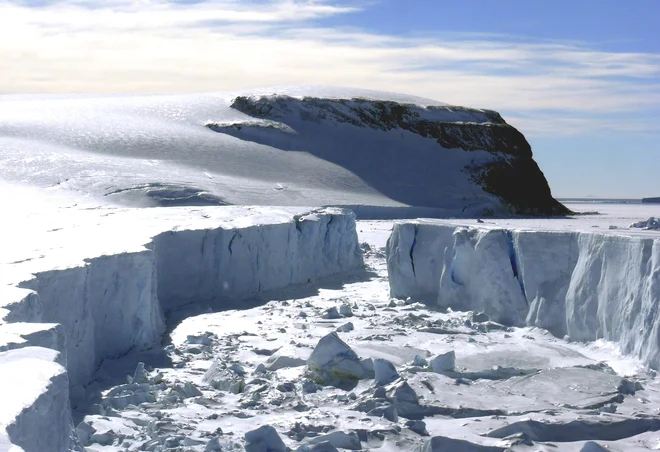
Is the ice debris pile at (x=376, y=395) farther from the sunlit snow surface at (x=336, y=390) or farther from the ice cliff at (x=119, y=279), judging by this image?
the ice cliff at (x=119, y=279)

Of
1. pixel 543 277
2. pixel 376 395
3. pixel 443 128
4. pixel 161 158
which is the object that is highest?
pixel 443 128

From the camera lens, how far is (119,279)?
8758 millimetres

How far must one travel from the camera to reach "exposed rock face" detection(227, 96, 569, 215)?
139ft

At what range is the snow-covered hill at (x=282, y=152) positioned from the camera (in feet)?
98.1

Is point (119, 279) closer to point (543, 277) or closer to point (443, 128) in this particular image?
point (543, 277)

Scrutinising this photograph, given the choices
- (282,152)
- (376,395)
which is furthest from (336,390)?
(282,152)

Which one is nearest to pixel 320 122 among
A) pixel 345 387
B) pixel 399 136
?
pixel 399 136

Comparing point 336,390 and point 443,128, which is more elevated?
point 443,128

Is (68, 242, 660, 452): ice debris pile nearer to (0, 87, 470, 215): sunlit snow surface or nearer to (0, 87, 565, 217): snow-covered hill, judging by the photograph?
(0, 87, 565, 217): snow-covered hill

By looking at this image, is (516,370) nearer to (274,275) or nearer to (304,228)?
(274,275)

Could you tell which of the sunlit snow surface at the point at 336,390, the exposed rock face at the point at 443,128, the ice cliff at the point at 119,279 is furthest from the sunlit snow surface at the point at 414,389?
the exposed rock face at the point at 443,128

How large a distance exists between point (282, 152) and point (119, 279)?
3127 centimetres

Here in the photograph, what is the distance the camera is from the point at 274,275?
46.4 feet

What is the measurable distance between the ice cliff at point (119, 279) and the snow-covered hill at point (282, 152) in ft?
41.3
